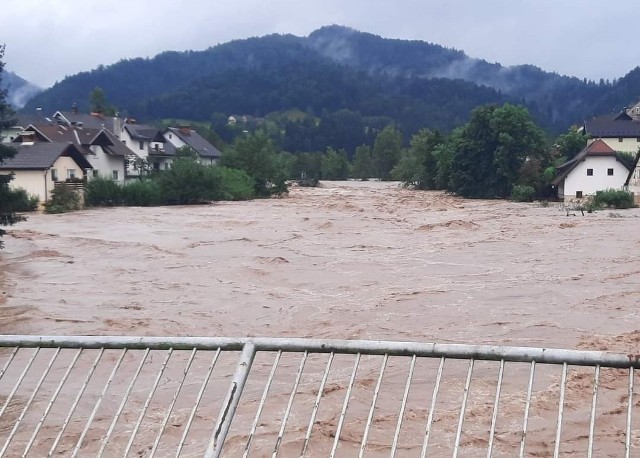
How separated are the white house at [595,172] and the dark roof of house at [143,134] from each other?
36.3 metres

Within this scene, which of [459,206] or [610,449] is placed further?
[459,206]

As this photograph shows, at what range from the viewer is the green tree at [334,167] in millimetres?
108750

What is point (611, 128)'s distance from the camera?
6944 centimetres

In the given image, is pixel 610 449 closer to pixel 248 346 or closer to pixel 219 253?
pixel 248 346

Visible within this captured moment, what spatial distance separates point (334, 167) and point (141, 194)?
63288 mm

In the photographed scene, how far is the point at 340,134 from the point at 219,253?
423 feet

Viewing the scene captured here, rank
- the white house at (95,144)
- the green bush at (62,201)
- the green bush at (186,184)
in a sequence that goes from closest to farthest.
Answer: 1. the green bush at (62,201)
2. the green bush at (186,184)
3. the white house at (95,144)

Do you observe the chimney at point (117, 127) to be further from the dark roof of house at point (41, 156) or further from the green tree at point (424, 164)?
the green tree at point (424, 164)

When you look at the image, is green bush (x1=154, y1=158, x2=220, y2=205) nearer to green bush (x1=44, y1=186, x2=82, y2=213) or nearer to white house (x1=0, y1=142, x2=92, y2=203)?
white house (x1=0, y1=142, x2=92, y2=203)

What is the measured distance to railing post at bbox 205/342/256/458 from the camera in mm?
2920

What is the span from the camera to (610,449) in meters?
6.46

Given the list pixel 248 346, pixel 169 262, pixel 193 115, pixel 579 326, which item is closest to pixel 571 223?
pixel 169 262

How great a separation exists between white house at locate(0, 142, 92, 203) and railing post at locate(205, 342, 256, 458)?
139 feet

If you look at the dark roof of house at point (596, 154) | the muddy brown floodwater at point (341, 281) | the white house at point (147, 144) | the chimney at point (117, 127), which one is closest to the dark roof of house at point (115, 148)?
the white house at point (147, 144)
